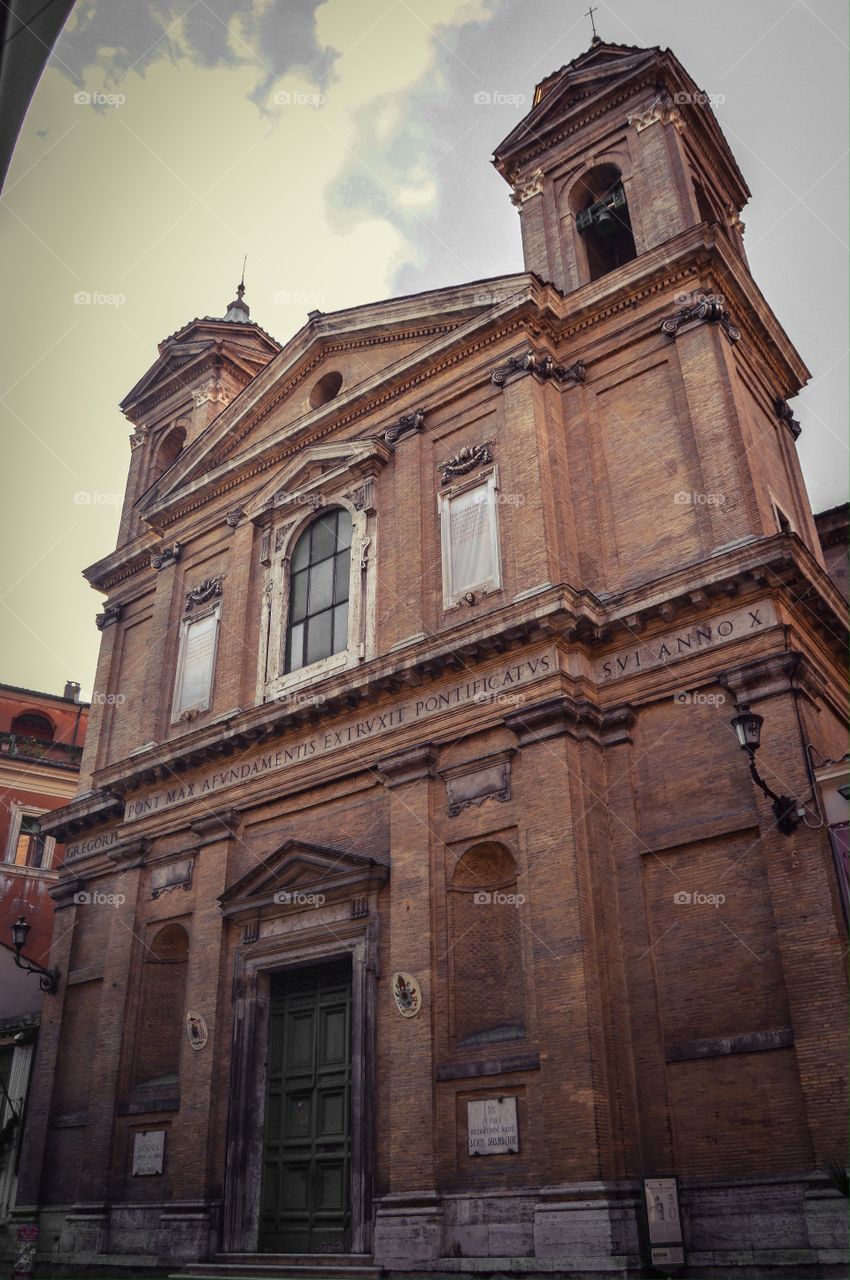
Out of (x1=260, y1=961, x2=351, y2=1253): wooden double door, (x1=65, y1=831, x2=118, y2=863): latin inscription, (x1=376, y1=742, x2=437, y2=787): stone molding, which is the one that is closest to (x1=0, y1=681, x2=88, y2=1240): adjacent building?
(x1=65, y1=831, x2=118, y2=863): latin inscription

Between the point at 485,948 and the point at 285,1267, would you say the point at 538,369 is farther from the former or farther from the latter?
the point at 285,1267

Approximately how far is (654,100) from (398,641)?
10768mm

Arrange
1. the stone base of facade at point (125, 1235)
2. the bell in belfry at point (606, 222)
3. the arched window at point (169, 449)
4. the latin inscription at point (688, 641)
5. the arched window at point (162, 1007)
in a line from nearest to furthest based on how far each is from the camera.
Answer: the latin inscription at point (688, 641) < the stone base of facade at point (125, 1235) < the arched window at point (162, 1007) < the bell in belfry at point (606, 222) < the arched window at point (169, 449)

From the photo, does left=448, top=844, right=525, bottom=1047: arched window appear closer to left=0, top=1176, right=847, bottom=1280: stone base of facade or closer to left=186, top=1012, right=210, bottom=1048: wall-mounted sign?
left=0, top=1176, right=847, bottom=1280: stone base of facade

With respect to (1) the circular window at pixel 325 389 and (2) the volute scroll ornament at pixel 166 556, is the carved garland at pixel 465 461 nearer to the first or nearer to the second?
(1) the circular window at pixel 325 389

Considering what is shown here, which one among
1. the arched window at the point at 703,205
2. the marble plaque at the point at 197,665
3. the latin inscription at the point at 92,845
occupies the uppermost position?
the arched window at the point at 703,205

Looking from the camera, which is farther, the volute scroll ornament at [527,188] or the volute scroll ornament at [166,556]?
the volute scroll ornament at [166,556]

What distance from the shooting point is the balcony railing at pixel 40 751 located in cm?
3148

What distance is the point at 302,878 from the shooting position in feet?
53.3

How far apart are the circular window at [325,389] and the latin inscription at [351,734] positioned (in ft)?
24.1

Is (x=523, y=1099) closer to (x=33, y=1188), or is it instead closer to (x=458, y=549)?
(x=458, y=549)

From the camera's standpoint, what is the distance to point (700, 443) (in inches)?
592

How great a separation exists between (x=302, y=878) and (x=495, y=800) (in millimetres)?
3676

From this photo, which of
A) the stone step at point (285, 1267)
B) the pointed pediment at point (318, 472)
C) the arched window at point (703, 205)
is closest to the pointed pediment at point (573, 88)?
the arched window at point (703, 205)
